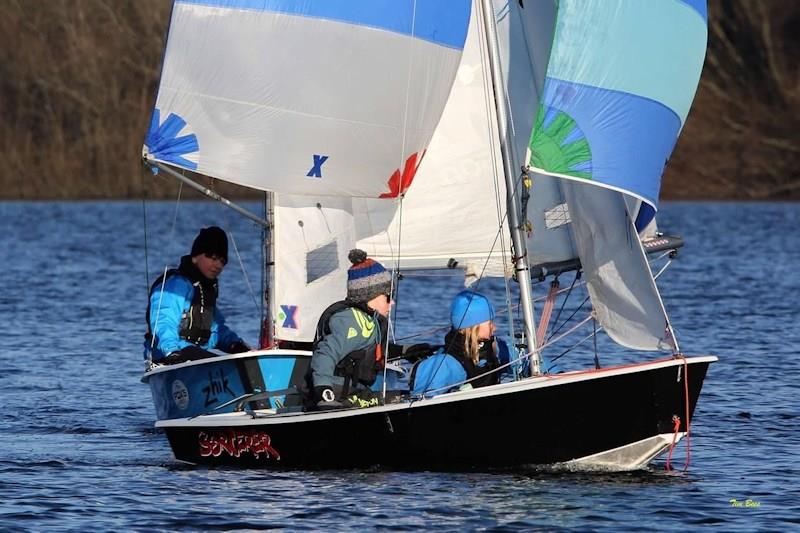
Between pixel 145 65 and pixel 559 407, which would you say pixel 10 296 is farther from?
pixel 145 65

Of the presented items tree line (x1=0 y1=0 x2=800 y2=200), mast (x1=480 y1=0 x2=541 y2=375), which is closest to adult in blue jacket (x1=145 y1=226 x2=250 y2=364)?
mast (x1=480 y1=0 x2=541 y2=375)

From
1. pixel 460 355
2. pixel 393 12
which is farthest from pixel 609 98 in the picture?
pixel 393 12

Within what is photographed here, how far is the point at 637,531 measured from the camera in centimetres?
1092

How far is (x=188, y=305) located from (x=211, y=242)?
537mm

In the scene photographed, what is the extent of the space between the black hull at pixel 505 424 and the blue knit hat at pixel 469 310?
70 centimetres

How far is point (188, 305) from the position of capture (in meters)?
14.1

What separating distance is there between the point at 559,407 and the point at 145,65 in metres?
62.9

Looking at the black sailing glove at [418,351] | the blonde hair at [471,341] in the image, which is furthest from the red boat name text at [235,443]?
the black sailing glove at [418,351]

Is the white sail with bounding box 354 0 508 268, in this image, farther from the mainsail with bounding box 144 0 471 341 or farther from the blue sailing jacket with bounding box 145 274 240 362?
the blue sailing jacket with bounding box 145 274 240 362

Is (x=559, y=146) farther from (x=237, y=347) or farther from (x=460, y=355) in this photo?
(x=237, y=347)

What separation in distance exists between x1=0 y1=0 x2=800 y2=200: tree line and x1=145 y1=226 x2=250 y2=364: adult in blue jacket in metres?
52.9

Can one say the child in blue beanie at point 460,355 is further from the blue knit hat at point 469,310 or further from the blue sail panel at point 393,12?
the blue sail panel at point 393,12

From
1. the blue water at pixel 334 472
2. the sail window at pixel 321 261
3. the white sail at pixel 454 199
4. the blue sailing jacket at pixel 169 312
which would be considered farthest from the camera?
the white sail at pixel 454 199

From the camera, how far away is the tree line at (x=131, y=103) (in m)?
69.4
